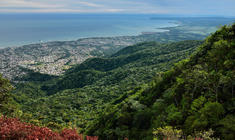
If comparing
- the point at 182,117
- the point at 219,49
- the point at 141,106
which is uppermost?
the point at 219,49

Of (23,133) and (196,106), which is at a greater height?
(23,133)

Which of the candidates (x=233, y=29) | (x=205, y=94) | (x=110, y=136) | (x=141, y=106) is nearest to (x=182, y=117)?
(x=205, y=94)

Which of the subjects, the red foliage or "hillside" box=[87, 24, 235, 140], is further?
"hillside" box=[87, 24, 235, 140]

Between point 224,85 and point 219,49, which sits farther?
point 219,49

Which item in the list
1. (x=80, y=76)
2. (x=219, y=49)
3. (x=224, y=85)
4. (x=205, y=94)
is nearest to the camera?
(x=224, y=85)

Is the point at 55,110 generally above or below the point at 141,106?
below

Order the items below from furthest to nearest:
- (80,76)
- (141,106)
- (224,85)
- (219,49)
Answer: (80,76), (141,106), (219,49), (224,85)

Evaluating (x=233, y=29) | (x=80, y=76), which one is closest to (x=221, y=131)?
(x=233, y=29)

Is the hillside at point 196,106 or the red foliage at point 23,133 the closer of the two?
→ the red foliage at point 23,133

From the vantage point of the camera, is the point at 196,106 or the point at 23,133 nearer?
the point at 23,133

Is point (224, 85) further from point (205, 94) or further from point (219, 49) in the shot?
point (219, 49)
